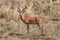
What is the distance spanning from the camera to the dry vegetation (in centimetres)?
968

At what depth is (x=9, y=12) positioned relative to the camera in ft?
38.5

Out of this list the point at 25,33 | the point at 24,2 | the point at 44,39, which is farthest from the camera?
the point at 24,2

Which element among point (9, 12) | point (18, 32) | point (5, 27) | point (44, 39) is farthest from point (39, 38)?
point (9, 12)

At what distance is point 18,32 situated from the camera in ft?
33.0

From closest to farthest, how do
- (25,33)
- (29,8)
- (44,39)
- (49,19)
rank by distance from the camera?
1. (44,39)
2. (25,33)
3. (49,19)
4. (29,8)

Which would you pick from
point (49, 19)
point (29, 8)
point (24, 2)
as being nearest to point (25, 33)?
point (49, 19)

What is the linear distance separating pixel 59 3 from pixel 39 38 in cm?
446

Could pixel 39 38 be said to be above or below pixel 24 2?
below

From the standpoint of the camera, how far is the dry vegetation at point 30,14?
9.68m

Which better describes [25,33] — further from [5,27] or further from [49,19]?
[49,19]

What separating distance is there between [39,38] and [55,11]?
3.23 meters

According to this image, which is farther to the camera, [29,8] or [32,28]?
[29,8]

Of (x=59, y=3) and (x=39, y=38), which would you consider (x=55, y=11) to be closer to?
(x=59, y=3)

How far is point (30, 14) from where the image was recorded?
38.5 feet
